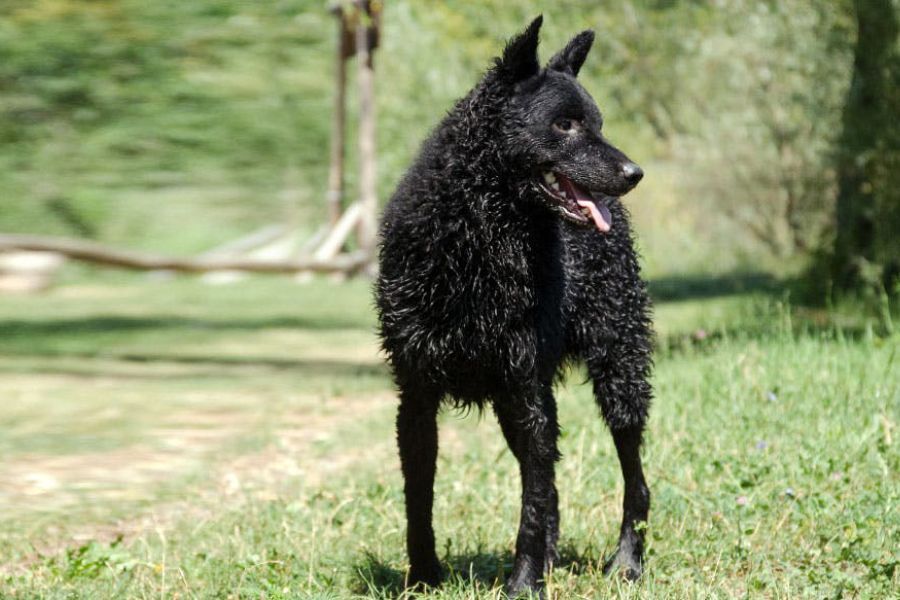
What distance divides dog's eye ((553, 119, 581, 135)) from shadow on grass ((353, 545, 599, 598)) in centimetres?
158

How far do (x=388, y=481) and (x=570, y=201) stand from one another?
2442mm

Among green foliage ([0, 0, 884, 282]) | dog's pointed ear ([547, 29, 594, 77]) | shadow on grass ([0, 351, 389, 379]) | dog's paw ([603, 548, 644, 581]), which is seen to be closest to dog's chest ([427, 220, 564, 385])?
dog's pointed ear ([547, 29, 594, 77])

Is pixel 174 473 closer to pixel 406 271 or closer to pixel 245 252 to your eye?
pixel 406 271

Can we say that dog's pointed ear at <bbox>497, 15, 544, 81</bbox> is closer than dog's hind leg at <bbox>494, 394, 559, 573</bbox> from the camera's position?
Yes

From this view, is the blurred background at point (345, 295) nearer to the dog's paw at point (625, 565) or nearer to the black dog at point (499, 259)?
the dog's paw at point (625, 565)

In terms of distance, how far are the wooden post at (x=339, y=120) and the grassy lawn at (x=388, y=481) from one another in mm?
9620

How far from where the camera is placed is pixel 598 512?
5391 mm

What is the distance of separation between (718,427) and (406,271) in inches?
110

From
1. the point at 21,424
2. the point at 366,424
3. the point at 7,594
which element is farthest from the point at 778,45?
the point at 7,594

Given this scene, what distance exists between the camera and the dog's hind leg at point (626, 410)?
4.88m

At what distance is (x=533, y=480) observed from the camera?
4168 mm

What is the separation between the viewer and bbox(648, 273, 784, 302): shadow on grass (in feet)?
49.9

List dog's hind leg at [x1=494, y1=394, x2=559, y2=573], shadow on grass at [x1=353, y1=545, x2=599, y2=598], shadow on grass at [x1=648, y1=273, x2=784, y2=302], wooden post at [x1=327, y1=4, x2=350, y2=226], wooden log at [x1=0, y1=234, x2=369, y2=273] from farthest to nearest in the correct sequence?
1. wooden post at [x1=327, y1=4, x2=350, y2=226]
2. shadow on grass at [x1=648, y1=273, x2=784, y2=302]
3. wooden log at [x1=0, y1=234, x2=369, y2=273]
4. shadow on grass at [x1=353, y1=545, x2=599, y2=598]
5. dog's hind leg at [x1=494, y1=394, x2=559, y2=573]

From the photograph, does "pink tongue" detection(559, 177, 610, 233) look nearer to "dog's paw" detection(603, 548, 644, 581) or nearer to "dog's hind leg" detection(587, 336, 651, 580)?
"dog's hind leg" detection(587, 336, 651, 580)
